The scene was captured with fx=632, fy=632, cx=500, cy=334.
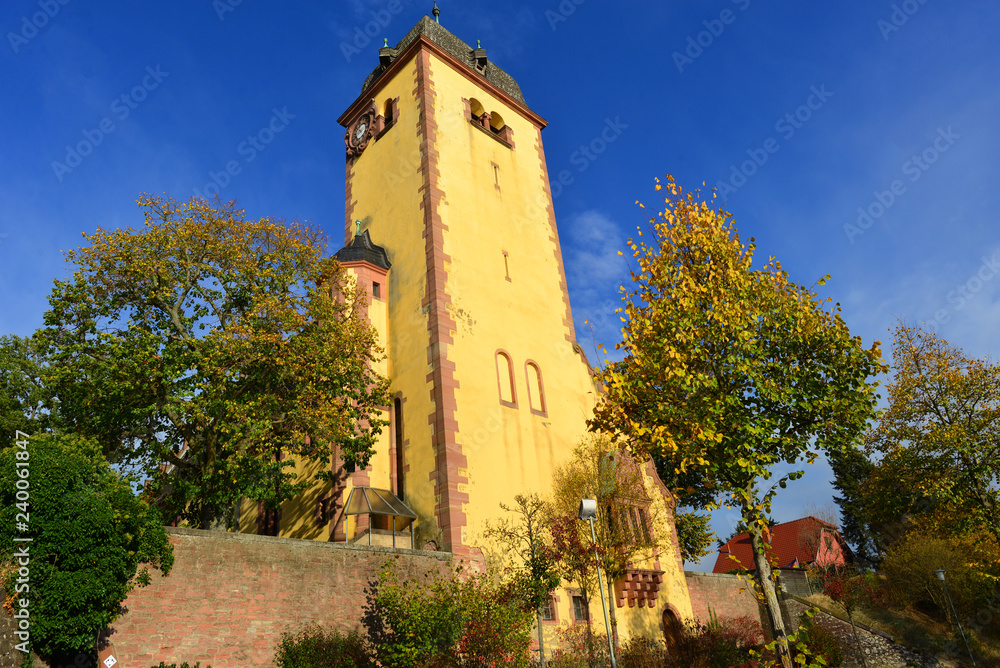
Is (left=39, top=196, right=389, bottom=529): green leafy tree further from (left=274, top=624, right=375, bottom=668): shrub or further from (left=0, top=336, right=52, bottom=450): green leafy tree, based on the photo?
(left=0, top=336, right=52, bottom=450): green leafy tree

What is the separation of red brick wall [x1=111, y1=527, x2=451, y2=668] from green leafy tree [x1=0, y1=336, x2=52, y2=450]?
→ 21.1m

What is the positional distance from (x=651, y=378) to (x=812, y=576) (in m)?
35.8

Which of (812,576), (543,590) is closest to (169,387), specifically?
(543,590)

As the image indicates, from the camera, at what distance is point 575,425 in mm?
23422

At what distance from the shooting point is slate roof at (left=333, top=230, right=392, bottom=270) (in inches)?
902

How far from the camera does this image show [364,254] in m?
23.1

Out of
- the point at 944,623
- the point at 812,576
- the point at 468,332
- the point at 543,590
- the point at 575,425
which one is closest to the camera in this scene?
the point at 543,590

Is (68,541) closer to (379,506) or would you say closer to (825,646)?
(379,506)

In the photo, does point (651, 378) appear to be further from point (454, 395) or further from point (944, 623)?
point (944, 623)

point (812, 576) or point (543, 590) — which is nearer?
point (543, 590)

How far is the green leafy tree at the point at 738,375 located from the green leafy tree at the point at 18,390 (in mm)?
27218

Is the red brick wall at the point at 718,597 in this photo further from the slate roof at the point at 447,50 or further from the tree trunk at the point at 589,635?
the slate roof at the point at 447,50

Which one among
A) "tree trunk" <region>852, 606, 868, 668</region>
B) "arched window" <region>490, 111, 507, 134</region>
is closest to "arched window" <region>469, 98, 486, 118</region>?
"arched window" <region>490, 111, 507, 134</region>

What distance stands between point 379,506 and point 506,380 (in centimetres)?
625
